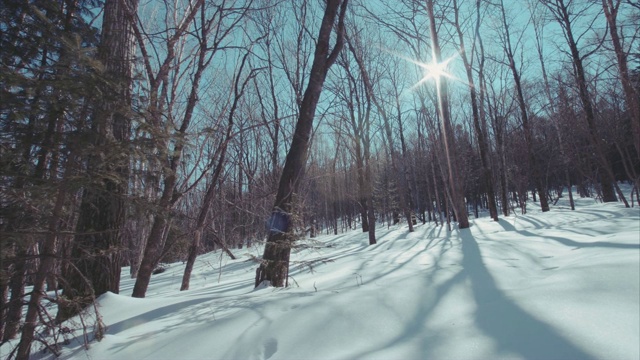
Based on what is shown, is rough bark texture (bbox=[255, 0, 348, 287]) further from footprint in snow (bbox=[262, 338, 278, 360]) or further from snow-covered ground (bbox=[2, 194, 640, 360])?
footprint in snow (bbox=[262, 338, 278, 360])

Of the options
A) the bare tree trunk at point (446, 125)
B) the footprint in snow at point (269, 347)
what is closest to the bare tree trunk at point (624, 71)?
the bare tree trunk at point (446, 125)

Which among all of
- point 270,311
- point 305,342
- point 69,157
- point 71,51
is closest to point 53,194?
point 69,157

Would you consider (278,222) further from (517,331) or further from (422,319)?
(517,331)

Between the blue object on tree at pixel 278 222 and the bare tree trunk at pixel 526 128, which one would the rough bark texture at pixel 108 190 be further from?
the bare tree trunk at pixel 526 128

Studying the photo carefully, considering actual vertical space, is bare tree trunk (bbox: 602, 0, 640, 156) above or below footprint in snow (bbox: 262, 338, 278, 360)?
above

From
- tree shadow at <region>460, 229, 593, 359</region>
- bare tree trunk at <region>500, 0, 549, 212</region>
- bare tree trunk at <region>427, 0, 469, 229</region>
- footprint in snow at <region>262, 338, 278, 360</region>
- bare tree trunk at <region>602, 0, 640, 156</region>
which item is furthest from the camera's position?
bare tree trunk at <region>500, 0, 549, 212</region>

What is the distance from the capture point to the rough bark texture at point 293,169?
365cm

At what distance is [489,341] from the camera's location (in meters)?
1.54

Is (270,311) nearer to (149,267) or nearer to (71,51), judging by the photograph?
(71,51)

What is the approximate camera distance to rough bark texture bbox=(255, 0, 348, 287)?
3648 millimetres

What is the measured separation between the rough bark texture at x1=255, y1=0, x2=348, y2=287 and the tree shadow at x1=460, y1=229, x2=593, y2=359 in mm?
1955

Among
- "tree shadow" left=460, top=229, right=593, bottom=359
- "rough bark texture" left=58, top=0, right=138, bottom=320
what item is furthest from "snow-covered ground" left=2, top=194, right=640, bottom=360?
"rough bark texture" left=58, top=0, right=138, bottom=320

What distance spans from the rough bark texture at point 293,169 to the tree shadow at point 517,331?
1.96m

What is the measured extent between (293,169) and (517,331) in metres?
2.92
